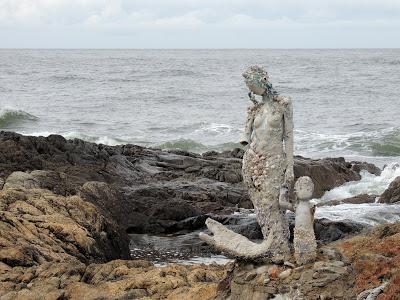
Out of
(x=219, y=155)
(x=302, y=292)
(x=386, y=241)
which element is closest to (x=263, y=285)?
(x=302, y=292)

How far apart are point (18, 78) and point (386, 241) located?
81944 mm

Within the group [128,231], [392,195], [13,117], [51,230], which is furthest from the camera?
[13,117]

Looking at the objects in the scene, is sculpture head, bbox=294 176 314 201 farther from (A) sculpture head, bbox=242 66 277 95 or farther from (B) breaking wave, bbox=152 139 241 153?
(B) breaking wave, bbox=152 139 241 153

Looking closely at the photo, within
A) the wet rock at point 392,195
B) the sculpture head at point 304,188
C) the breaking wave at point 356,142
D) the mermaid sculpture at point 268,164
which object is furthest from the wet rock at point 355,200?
the breaking wave at point 356,142

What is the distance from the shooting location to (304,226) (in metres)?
9.07

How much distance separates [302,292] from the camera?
8.67 m

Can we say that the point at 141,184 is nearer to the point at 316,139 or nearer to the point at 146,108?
the point at 316,139

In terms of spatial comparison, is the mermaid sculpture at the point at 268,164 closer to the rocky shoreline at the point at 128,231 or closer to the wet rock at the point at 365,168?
the rocky shoreline at the point at 128,231

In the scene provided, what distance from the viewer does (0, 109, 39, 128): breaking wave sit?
4930 centimetres

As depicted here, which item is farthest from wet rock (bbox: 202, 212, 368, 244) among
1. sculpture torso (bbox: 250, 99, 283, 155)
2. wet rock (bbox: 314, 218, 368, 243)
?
sculpture torso (bbox: 250, 99, 283, 155)

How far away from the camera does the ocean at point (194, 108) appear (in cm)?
4066

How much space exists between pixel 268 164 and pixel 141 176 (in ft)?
47.9

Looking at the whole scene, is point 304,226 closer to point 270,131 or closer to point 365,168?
point 270,131

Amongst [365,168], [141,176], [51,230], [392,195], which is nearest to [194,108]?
[365,168]
